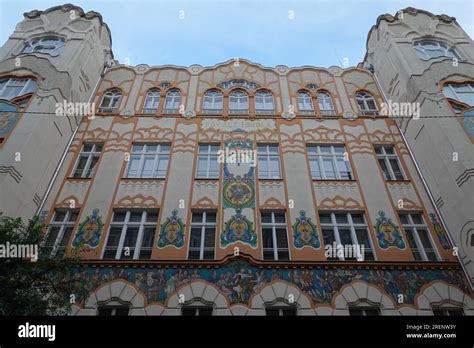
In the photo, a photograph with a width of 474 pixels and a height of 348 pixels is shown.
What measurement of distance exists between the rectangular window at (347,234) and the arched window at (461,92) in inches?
284

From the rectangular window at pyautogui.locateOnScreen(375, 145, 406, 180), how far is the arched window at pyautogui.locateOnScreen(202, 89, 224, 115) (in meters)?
8.27

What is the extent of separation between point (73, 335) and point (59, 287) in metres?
1.53

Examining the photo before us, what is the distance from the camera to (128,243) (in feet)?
42.0

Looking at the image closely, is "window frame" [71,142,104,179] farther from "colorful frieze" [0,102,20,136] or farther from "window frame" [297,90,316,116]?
"window frame" [297,90,316,116]

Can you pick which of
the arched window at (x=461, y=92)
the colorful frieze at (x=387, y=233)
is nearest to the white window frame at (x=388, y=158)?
the colorful frieze at (x=387, y=233)

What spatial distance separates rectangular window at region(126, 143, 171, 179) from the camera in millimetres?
15297

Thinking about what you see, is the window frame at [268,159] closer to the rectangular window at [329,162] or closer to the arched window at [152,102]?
the rectangular window at [329,162]

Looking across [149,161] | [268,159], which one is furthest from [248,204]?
[149,161]

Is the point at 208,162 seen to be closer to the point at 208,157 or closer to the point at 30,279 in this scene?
the point at 208,157

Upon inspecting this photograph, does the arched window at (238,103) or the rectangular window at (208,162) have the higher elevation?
the arched window at (238,103)

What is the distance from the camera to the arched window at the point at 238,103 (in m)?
18.4

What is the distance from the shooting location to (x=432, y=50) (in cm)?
1850

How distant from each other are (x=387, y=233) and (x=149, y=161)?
34.4ft

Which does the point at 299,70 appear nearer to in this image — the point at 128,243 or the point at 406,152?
the point at 406,152
